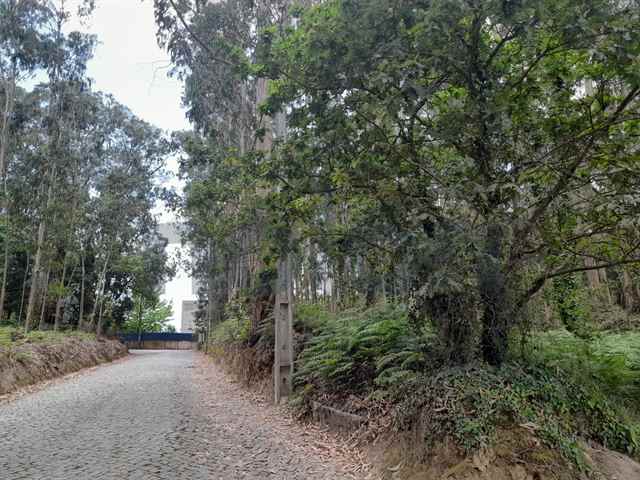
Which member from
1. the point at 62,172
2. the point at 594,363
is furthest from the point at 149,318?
the point at 594,363

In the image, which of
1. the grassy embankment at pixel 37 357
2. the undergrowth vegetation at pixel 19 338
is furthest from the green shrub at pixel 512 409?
the undergrowth vegetation at pixel 19 338

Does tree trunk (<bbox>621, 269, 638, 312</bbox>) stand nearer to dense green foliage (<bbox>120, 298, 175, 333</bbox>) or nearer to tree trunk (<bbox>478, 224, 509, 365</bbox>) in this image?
tree trunk (<bbox>478, 224, 509, 365</bbox>)

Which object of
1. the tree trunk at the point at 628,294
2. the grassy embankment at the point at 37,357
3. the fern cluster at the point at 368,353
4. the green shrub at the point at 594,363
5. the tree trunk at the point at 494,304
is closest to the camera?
the tree trunk at the point at 494,304

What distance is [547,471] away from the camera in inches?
155

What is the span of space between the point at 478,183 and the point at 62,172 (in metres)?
18.6

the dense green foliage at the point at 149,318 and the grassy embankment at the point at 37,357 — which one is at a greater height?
the dense green foliage at the point at 149,318

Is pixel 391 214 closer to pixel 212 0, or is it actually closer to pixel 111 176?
pixel 212 0

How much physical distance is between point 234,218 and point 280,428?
18.6ft

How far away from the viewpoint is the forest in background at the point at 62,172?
17312 millimetres

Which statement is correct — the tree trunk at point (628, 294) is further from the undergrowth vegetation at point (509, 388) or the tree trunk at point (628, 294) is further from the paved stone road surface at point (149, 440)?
the paved stone road surface at point (149, 440)

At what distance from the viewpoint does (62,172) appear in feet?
63.1

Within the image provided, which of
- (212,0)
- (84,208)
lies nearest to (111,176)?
(84,208)

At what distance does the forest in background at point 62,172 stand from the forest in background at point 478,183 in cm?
1425

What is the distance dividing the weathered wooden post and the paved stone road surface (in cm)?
50
